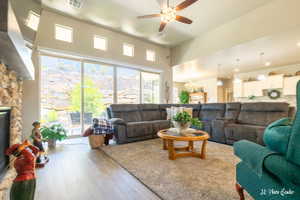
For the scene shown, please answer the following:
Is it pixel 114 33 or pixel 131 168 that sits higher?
pixel 114 33

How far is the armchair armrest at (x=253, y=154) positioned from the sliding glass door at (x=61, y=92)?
4.17 metres

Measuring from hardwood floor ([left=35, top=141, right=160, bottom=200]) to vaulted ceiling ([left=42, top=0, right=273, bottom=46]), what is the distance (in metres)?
3.08

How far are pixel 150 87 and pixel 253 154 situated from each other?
5.07 m

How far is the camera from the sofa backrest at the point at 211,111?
387cm

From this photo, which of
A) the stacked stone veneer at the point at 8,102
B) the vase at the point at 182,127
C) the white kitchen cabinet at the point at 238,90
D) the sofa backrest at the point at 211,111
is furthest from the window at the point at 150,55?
the white kitchen cabinet at the point at 238,90

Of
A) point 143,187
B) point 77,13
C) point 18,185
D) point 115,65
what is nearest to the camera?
point 18,185

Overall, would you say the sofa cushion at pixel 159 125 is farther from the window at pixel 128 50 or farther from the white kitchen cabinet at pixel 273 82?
the white kitchen cabinet at pixel 273 82

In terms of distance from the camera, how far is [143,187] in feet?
5.10

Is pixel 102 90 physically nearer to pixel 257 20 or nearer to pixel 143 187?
pixel 143 187

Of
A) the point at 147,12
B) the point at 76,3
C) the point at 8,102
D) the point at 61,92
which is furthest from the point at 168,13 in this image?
the point at 61,92

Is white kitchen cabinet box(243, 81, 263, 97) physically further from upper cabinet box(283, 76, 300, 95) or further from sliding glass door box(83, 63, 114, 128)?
sliding glass door box(83, 63, 114, 128)

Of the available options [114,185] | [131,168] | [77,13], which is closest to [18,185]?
[114,185]

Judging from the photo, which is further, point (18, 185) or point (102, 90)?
point (102, 90)

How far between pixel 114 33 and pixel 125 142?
142 inches
